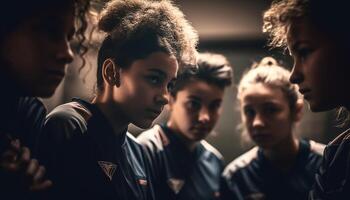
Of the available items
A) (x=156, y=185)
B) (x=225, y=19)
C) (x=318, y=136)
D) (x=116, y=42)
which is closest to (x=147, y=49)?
(x=116, y=42)

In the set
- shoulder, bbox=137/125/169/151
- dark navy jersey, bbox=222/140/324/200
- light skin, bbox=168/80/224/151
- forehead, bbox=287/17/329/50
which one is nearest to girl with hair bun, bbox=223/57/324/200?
dark navy jersey, bbox=222/140/324/200

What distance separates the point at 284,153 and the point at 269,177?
0.10 meters

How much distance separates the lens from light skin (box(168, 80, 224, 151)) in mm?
1316

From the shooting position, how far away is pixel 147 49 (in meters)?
0.87

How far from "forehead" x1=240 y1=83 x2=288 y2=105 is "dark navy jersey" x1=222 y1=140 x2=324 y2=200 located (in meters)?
0.18

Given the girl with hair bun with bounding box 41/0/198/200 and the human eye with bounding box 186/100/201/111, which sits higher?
the girl with hair bun with bounding box 41/0/198/200

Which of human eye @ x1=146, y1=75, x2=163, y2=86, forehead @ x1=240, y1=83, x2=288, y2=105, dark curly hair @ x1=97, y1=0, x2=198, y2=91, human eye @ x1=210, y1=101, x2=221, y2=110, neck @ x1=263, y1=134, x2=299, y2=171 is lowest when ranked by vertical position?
neck @ x1=263, y1=134, x2=299, y2=171

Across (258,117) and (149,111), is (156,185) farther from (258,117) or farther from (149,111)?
(258,117)

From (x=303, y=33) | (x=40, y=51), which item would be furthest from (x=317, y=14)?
(x=40, y=51)

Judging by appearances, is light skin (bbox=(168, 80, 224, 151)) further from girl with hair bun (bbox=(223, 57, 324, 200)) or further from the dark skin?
the dark skin

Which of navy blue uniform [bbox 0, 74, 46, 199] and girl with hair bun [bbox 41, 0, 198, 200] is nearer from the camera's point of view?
navy blue uniform [bbox 0, 74, 46, 199]

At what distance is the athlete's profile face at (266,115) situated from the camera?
129 cm

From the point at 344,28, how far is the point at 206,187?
0.73 m

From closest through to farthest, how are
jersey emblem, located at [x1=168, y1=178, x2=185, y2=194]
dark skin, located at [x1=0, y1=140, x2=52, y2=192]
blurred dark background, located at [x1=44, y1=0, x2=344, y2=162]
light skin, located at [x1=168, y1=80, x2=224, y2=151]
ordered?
dark skin, located at [x1=0, y1=140, x2=52, y2=192]
jersey emblem, located at [x1=168, y1=178, x2=185, y2=194]
light skin, located at [x1=168, y1=80, x2=224, y2=151]
blurred dark background, located at [x1=44, y1=0, x2=344, y2=162]
